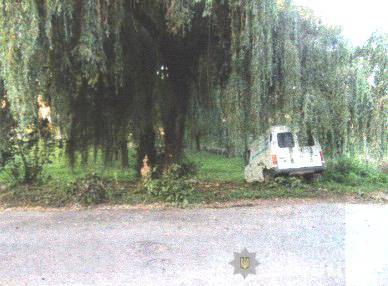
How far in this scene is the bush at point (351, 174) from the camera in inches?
485

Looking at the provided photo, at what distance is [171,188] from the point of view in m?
9.77

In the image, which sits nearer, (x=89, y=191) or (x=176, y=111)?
(x=89, y=191)

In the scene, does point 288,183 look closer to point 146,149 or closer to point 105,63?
point 146,149

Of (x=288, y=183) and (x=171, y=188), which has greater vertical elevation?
(x=171, y=188)

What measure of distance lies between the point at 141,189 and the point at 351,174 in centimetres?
638

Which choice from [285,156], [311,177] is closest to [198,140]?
[285,156]

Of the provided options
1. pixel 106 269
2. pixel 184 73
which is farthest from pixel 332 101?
pixel 106 269

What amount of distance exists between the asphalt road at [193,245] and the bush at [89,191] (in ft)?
1.77

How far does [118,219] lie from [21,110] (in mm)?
2633

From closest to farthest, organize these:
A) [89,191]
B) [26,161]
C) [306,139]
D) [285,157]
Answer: [89,191]
[306,139]
[26,161]
[285,157]

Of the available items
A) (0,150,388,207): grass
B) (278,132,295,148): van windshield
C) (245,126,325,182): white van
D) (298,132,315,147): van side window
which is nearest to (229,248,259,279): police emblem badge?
(0,150,388,207): grass

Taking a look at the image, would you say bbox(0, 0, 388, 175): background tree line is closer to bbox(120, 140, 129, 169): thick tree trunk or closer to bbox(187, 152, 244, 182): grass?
bbox(120, 140, 129, 169): thick tree trunk

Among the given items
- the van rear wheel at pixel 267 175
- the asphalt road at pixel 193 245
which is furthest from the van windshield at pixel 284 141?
the asphalt road at pixel 193 245

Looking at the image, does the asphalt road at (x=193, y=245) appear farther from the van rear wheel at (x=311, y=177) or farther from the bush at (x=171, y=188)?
the van rear wheel at (x=311, y=177)
